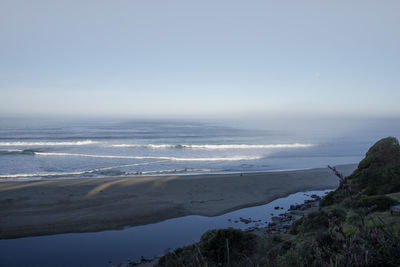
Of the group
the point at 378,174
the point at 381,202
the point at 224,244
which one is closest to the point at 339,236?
the point at 224,244

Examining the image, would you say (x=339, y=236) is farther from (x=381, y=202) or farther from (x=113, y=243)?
(x=113, y=243)

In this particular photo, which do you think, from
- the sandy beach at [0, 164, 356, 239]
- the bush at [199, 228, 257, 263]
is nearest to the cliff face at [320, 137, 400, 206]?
the sandy beach at [0, 164, 356, 239]

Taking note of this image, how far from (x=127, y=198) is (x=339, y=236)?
36.8 ft

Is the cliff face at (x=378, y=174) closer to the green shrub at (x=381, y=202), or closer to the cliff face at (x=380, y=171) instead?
the cliff face at (x=380, y=171)

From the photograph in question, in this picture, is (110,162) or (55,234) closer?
(55,234)

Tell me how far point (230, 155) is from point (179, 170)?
9.35 meters

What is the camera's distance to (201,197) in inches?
550

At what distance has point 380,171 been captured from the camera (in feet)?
34.2

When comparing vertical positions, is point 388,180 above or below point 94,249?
above

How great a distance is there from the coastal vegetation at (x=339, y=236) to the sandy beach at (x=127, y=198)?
4701mm

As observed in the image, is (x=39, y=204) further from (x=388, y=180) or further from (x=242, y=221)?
(x=388, y=180)

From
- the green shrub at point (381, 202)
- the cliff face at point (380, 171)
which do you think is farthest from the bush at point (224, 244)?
the cliff face at point (380, 171)

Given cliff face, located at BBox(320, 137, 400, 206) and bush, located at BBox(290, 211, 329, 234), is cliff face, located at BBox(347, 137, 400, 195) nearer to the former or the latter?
cliff face, located at BBox(320, 137, 400, 206)

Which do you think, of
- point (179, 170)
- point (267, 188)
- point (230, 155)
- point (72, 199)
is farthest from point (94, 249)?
point (230, 155)
